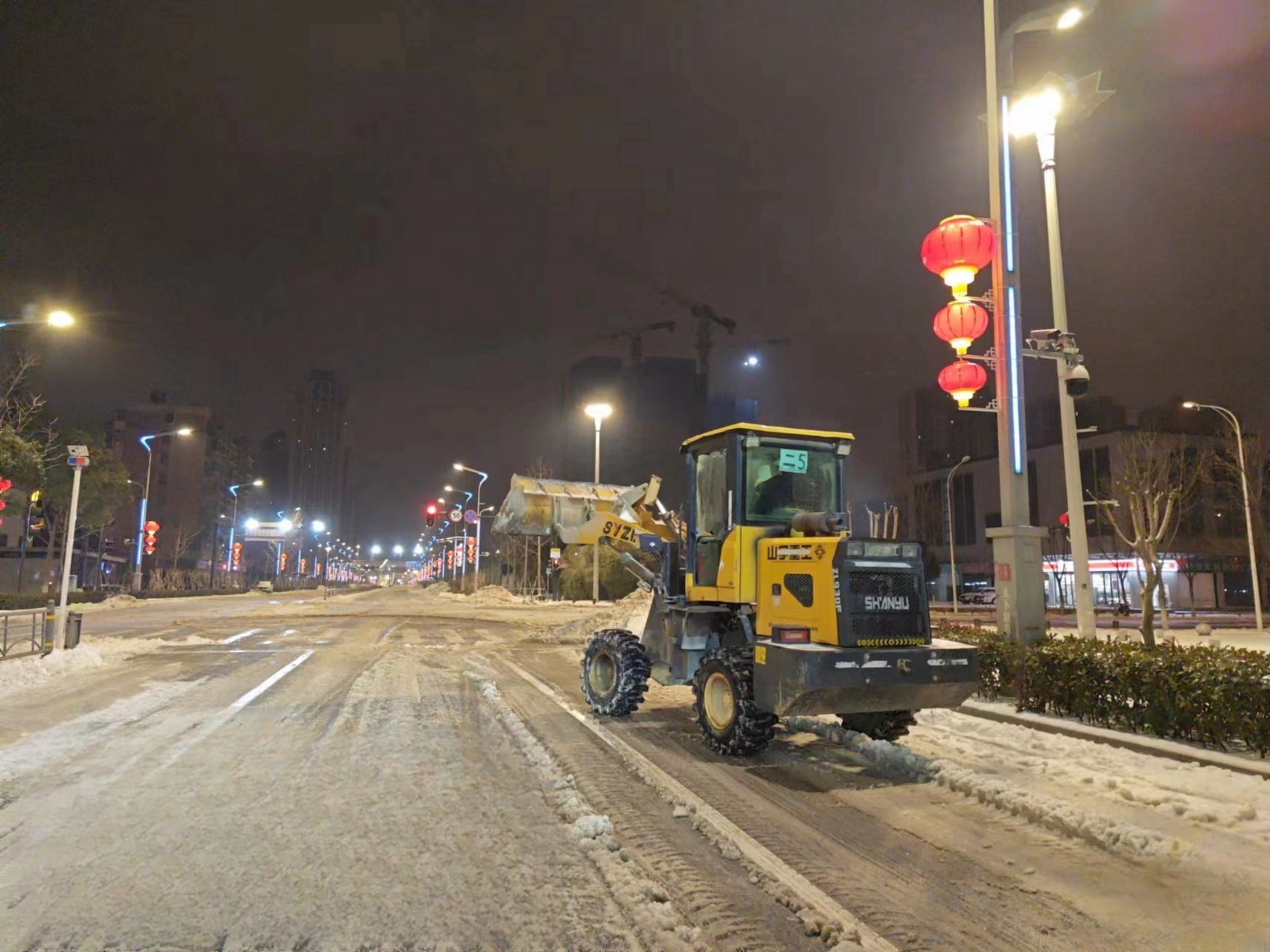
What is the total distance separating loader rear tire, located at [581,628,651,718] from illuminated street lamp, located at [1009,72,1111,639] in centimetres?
743

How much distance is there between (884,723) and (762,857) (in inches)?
146

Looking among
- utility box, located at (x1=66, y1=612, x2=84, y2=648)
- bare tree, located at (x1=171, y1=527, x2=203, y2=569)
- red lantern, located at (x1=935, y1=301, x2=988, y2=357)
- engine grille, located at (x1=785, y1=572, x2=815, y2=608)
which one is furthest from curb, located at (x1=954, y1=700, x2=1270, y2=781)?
bare tree, located at (x1=171, y1=527, x2=203, y2=569)

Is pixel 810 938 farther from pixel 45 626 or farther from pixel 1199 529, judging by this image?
pixel 1199 529

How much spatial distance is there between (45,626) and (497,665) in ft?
29.4

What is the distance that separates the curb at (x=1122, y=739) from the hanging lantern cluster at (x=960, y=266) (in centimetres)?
524

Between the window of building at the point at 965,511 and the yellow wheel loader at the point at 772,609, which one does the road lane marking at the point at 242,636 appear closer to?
the yellow wheel loader at the point at 772,609

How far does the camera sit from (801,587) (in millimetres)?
7535

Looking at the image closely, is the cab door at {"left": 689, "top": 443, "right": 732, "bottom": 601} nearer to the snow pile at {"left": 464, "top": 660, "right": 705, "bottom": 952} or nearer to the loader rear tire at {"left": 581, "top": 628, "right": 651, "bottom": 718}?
the loader rear tire at {"left": 581, "top": 628, "right": 651, "bottom": 718}

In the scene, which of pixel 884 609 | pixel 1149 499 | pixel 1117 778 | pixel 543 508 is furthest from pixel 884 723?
pixel 1149 499

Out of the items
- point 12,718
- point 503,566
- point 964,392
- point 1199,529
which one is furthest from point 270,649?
point 1199,529

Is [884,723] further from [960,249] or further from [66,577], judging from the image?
[66,577]

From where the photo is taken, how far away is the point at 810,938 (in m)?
3.95

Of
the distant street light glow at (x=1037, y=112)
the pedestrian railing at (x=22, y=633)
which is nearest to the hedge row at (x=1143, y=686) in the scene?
the distant street light glow at (x=1037, y=112)

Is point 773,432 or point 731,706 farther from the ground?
point 773,432
